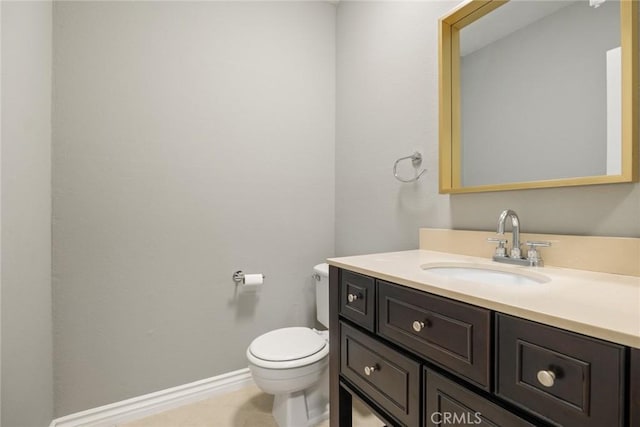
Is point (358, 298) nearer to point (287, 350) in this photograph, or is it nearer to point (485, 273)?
point (485, 273)

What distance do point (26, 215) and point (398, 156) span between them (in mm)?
1603

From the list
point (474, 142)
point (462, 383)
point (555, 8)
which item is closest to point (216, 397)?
point (462, 383)

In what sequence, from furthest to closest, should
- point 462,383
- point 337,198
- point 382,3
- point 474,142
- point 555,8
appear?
point 337,198 < point 382,3 < point 474,142 < point 555,8 < point 462,383

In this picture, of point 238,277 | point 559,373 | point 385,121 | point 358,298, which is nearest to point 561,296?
point 559,373

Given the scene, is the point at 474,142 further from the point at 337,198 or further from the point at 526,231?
the point at 337,198

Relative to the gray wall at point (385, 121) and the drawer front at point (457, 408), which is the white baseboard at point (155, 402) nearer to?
the gray wall at point (385, 121)

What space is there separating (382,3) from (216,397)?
2.44 metres

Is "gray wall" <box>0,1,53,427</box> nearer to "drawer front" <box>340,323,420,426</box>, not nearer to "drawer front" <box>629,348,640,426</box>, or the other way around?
"drawer front" <box>340,323,420,426</box>

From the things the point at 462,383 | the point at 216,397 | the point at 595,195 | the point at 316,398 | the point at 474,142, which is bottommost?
the point at 216,397

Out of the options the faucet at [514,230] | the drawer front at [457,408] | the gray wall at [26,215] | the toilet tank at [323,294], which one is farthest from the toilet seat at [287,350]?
the faucet at [514,230]

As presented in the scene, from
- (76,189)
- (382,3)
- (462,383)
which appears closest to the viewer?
(462,383)

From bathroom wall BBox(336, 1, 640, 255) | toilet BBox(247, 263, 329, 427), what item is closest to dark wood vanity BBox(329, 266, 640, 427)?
toilet BBox(247, 263, 329, 427)

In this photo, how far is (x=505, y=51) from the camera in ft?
3.76

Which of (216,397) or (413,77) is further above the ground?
(413,77)
